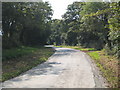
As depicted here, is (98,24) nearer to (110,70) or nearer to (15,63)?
(15,63)

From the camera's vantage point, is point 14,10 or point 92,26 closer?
point 14,10

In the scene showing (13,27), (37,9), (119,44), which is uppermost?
(37,9)

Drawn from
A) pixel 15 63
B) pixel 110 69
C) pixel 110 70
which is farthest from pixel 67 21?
pixel 110 70

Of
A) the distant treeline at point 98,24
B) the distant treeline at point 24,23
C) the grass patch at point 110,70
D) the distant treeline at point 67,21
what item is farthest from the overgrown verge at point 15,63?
the distant treeline at point 98,24

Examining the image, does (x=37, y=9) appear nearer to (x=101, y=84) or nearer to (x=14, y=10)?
(x=14, y=10)

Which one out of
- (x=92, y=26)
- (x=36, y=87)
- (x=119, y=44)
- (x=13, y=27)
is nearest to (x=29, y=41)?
(x=13, y=27)

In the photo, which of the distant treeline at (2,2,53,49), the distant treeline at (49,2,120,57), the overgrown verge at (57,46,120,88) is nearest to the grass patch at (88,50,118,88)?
the overgrown verge at (57,46,120,88)

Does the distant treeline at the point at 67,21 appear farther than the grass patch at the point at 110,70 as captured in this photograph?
Yes

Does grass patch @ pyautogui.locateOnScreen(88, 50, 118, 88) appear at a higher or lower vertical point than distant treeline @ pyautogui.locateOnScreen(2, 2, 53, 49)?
lower

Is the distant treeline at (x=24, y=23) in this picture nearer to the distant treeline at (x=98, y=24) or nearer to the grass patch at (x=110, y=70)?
the distant treeline at (x=98, y=24)

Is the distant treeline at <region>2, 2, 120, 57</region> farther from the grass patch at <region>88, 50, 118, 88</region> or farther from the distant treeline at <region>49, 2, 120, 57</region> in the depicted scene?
the grass patch at <region>88, 50, 118, 88</region>

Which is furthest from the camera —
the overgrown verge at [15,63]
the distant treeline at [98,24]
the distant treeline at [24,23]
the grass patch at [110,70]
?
the distant treeline at [24,23]

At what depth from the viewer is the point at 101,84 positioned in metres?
8.09

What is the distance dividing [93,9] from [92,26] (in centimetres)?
266
